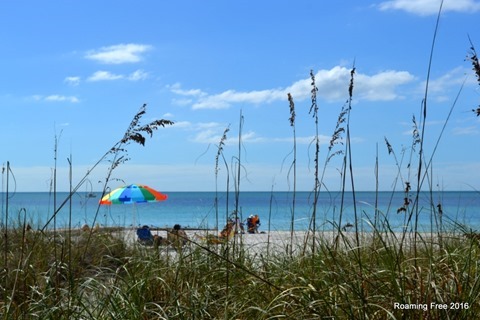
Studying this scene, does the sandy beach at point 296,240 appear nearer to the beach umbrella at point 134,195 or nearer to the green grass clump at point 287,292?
the green grass clump at point 287,292

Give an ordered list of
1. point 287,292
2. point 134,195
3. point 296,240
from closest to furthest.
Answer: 1. point 287,292
2. point 296,240
3. point 134,195

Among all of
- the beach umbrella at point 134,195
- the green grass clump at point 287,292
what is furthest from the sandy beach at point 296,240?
→ the beach umbrella at point 134,195

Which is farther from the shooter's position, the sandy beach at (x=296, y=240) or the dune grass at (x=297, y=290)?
the sandy beach at (x=296, y=240)

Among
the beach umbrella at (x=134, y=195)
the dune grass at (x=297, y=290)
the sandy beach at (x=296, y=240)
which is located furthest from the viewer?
the beach umbrella at (x=134, y=195)

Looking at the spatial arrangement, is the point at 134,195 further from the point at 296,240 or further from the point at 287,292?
the point at 287,292

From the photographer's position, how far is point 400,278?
2611mm

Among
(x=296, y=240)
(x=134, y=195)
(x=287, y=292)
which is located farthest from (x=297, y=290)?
(x=134, y=195)

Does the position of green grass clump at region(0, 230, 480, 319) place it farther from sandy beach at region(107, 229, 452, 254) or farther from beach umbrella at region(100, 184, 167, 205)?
beach umbrella at region(100, 184, 167, 205)

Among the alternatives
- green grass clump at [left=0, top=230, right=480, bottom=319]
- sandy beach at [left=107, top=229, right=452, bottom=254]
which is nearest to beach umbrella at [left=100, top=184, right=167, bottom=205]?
sandy beach at [left=107, top=229, right=452, bottom=254]

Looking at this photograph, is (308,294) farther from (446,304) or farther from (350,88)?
(350,88)

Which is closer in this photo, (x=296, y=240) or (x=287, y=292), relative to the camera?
(x=287, y=292)

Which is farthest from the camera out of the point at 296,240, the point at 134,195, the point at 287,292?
the point at 134,195

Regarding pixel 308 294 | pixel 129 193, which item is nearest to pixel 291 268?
pixel 308 294

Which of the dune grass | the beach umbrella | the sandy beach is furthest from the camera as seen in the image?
the beach umbrella
